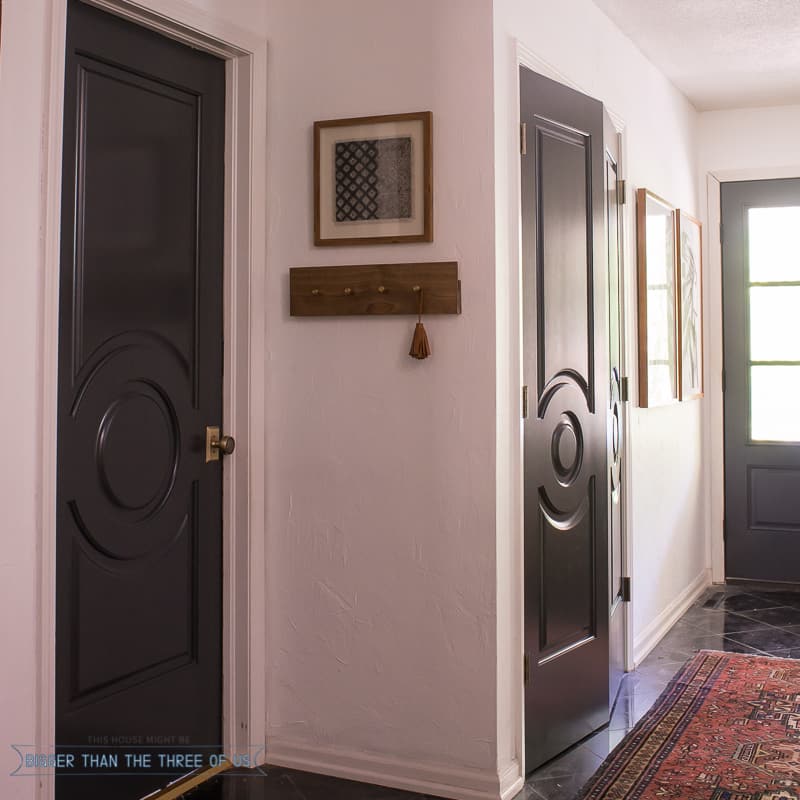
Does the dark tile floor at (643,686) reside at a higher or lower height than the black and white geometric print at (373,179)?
lower

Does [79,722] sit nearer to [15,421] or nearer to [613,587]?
[15,421]

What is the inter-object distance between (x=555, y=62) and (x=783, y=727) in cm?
240

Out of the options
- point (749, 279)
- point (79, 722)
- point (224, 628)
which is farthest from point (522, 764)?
point (749, 279)

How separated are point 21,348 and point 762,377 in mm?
4459

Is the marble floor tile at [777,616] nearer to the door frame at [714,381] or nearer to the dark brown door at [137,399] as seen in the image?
the door frame at [714,381]

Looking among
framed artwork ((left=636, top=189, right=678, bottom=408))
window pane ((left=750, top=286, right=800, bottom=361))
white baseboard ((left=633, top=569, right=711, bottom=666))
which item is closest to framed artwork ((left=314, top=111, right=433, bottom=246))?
framed artwork ((left=636, top=189, right=678, bottom=408))

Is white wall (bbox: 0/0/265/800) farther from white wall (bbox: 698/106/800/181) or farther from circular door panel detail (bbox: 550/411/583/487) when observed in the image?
white wall (bbox: 698/106/800/181)

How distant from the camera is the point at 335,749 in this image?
2984 mm

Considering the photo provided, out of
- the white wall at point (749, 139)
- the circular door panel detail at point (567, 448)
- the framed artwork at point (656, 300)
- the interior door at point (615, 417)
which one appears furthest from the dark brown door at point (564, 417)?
the white wall at point (749, 139)

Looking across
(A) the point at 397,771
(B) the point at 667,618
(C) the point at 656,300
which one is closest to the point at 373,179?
(A) the point at 397,771

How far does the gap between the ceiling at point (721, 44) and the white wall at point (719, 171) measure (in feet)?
0.49

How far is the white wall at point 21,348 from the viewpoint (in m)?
2.19

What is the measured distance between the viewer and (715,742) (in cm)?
325

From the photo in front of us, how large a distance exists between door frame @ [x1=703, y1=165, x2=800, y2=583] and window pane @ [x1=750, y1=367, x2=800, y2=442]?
19 centimetres
